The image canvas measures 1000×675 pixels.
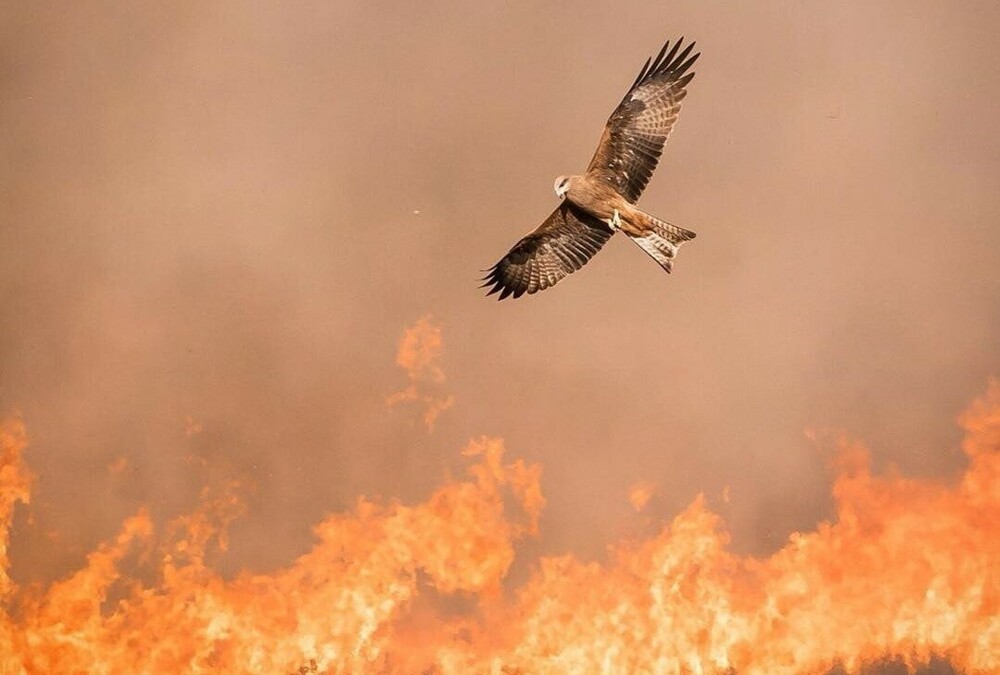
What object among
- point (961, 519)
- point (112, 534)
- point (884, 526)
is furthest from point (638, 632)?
point (112, 534)

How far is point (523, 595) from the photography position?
19.9 metres

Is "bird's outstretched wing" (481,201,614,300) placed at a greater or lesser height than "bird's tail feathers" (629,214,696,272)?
greater

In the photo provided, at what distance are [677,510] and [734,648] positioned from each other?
2472mm

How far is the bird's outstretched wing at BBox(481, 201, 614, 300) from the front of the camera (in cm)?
1246

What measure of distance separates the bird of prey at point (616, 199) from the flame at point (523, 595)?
324 inches

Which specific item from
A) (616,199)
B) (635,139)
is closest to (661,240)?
(616,199)

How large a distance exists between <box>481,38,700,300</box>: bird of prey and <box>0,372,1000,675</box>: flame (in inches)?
324

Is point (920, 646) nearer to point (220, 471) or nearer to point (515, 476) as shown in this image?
point (515, 476)

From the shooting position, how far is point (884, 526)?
781 inches

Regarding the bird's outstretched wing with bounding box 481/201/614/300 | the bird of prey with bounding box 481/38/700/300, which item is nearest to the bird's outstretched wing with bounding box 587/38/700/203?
the bird of prey with bounding box 481/38/700/300

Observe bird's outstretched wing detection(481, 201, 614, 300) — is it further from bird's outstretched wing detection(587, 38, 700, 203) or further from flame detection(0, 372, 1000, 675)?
flame detection(0, 372, 1000, 675)

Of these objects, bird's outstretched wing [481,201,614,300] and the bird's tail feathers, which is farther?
bird's outstretched wing [481,201,614,300]

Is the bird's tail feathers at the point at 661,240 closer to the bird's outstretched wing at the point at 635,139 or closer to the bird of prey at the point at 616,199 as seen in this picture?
the bird of prey at the point at 616,199

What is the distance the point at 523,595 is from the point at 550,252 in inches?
356
